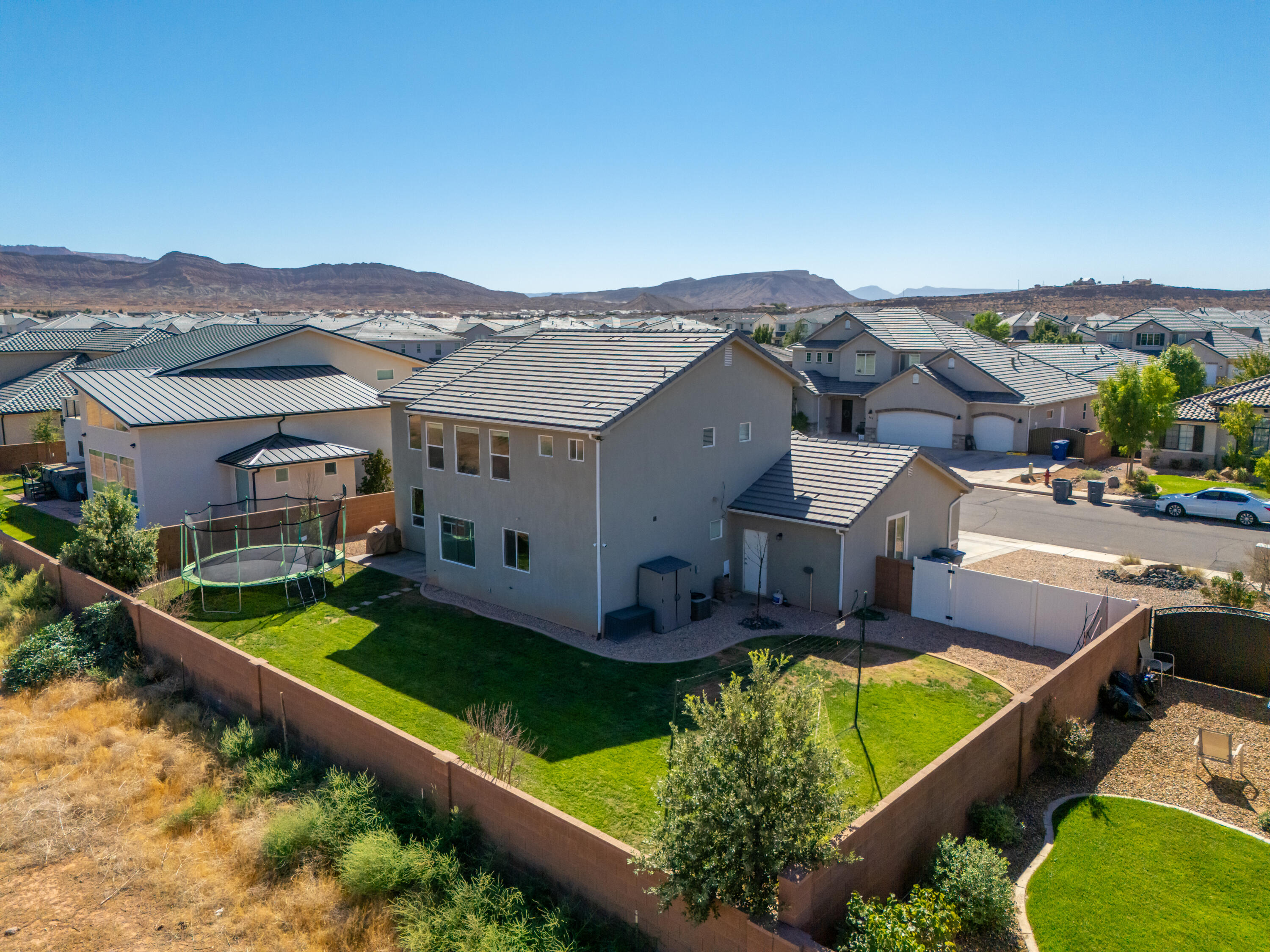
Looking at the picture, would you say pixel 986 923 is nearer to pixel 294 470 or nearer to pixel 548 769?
pixel 548 769

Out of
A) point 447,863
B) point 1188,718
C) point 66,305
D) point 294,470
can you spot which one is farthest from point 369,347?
point 66,305

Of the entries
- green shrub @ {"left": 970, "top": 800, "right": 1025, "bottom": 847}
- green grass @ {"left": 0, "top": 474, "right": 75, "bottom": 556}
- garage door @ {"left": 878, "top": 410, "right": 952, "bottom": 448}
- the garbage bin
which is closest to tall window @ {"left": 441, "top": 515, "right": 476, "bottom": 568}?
green grass @ {"left": 0, "top": 474, "right": 75, "bottom": 556}

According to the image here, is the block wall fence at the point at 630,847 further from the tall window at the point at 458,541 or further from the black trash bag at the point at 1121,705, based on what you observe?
the tall window at the point at 458,541

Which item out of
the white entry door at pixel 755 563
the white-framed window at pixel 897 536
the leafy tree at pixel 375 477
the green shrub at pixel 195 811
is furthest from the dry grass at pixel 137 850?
the white-framed window at pixel 897 536

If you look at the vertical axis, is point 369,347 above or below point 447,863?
above

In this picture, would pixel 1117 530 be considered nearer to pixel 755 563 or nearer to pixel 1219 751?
pixel 755 563

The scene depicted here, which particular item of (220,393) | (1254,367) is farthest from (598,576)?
(1254,367)
